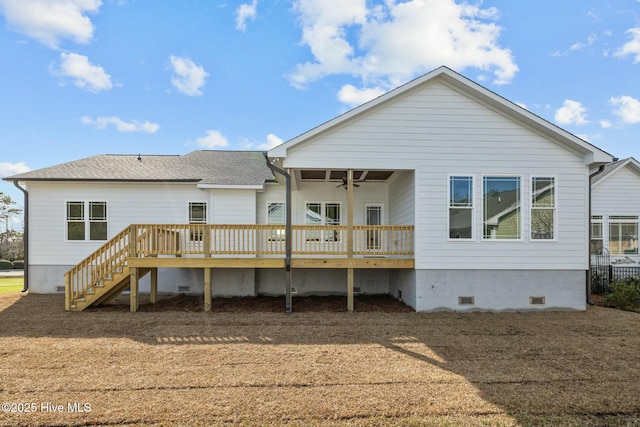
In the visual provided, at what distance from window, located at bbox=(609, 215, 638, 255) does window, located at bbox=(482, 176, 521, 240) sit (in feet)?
29.9

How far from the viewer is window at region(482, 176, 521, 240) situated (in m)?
9.30

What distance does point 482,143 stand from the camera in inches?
368

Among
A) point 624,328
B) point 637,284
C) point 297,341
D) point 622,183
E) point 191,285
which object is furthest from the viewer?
point 622,183

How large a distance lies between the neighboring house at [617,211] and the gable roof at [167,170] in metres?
14.1

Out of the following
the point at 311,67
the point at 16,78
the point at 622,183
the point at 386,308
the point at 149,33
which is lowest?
the point at 386,308

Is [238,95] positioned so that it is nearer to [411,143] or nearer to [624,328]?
[411,143]

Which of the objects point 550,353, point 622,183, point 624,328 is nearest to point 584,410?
point 550,353

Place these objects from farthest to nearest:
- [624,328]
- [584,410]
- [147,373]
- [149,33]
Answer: [149,33], [624,328], [147,373], [584,410]

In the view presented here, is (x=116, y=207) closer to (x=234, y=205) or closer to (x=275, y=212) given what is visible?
(x=234, y=205)

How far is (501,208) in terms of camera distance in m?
9.32

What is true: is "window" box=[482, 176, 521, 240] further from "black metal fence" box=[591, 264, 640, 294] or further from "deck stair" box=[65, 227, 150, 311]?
"deck stair" box=[65, 227, 150, 311]

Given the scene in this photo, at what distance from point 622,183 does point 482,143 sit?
10.3 metres

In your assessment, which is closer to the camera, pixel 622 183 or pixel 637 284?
pixel 637 284

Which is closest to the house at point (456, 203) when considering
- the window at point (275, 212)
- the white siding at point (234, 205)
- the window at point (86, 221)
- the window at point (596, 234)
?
the white siding at point (234, 205)
